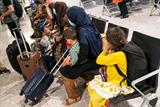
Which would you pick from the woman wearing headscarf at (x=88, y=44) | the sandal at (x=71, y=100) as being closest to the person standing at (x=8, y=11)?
the woman wearing headscarf at (x=88, y=44)

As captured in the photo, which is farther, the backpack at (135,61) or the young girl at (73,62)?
the young girl at (73,62)

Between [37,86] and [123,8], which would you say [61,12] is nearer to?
[37,86]

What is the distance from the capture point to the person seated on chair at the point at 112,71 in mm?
2207

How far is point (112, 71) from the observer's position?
7.65 feet

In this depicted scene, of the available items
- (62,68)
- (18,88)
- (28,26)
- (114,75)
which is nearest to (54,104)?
(62,68)

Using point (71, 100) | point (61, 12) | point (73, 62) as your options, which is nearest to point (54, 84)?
point (71, 100)

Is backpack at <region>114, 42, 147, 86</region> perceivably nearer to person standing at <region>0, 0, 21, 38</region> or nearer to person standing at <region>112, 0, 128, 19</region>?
person standing at <region>0, 0, 21, 38</region>

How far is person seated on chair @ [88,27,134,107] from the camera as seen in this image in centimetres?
221

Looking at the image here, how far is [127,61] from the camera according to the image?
220 centimetres

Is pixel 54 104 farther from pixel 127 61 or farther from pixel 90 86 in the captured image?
pixel 127 61

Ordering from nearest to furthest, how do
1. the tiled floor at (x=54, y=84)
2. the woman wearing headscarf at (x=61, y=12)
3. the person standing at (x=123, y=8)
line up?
the tiled floor at (x=54, y=84)
the woman wearing headscarf at (x=61, y=12)
the person standing at (x=123, y=8)

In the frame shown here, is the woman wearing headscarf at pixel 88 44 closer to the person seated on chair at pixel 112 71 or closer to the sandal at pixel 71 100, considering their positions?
the sandal at pixel 71 100

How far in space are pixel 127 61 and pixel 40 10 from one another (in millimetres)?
3465

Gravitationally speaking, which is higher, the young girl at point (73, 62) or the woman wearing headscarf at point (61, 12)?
the woman wearing headscarf at point (61, 12)
